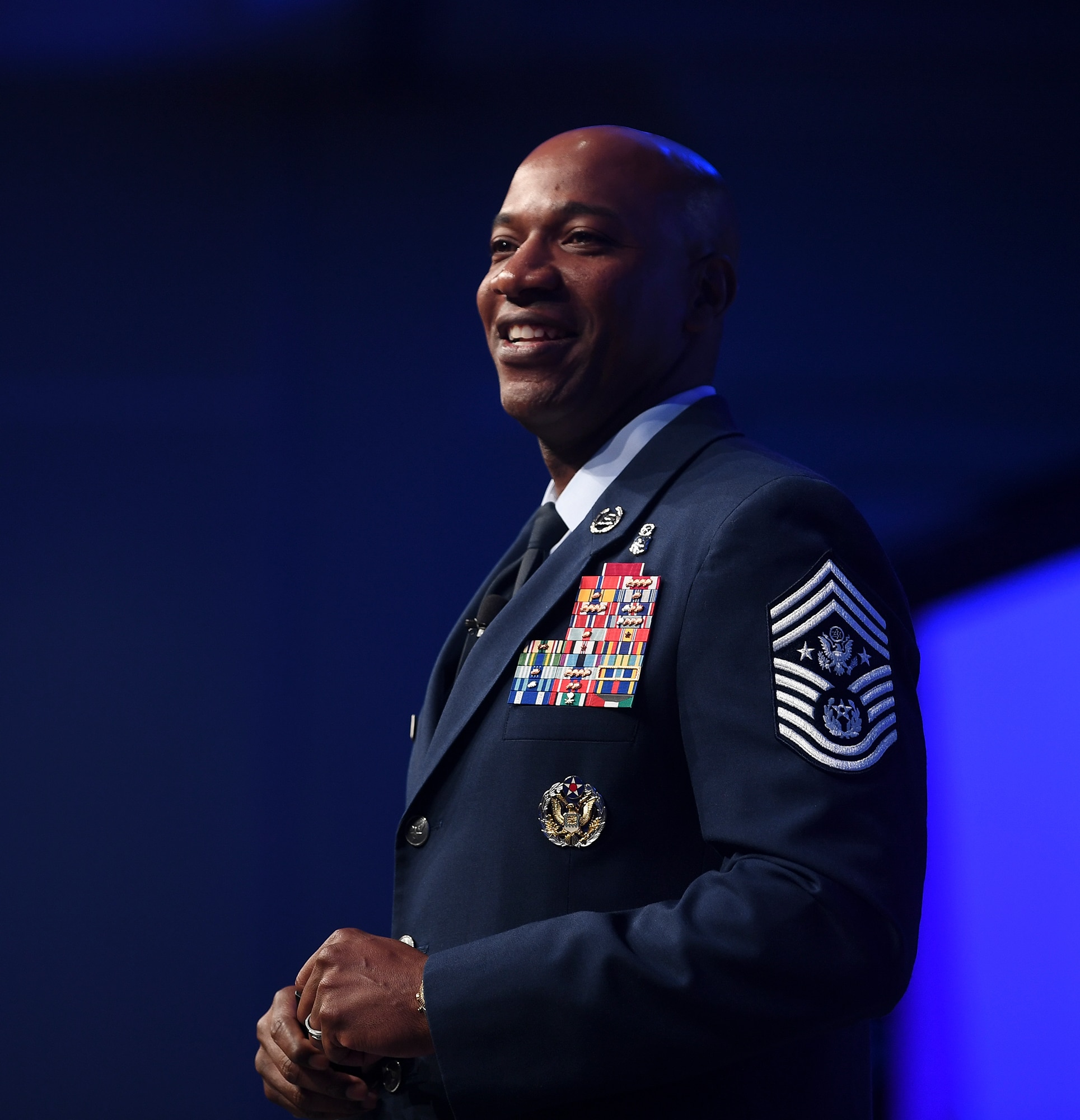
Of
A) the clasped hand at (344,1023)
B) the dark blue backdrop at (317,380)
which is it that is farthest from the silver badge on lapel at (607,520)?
the dark blue backdrop at (317,380)

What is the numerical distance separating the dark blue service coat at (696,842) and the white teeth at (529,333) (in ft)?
0.66

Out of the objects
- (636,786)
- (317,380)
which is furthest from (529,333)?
(317,380)

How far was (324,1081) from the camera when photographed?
1.00 metres

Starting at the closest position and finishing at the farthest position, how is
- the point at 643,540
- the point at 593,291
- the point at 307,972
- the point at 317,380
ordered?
the point at 307,972 → the point at 643,540 → the point at 593,291 → the point at 317,380

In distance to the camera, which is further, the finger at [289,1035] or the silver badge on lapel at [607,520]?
the silver badge on lapel at [607,520]

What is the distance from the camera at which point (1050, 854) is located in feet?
4.63

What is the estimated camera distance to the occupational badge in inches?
39.2

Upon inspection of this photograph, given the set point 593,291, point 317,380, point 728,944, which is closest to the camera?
point 728,944

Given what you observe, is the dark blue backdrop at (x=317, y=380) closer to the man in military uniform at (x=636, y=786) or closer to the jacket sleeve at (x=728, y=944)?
the man in military uniform at (x=636, y=786)

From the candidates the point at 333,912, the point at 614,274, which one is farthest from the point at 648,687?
the point at 333,912

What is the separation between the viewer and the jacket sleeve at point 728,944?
0.86m

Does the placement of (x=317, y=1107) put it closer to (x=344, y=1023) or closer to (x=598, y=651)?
(x=344, y=1023)

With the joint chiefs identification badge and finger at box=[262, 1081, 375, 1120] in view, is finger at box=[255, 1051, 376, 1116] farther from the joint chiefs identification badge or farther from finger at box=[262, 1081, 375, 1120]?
the joint chiefs identification badge

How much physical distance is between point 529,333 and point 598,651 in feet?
1.24
